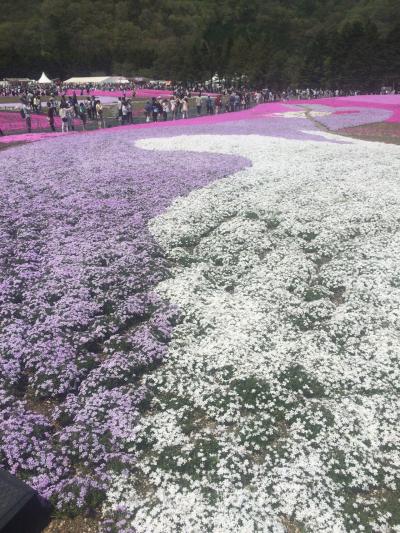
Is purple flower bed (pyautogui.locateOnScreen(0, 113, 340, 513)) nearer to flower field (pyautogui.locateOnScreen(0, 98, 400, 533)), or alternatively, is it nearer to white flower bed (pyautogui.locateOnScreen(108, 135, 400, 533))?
flower field (pyautogui.locateOnScreen(0, 98, 400, 533))

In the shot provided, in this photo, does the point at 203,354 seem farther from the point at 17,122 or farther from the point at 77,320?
the point at 17,122

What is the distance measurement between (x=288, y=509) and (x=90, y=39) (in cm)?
19364

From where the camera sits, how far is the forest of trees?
346 feet

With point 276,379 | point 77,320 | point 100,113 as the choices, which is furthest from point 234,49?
point 276,379

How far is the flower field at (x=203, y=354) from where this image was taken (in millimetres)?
6859

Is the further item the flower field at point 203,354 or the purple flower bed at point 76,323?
the purple flower bed at point 76,323

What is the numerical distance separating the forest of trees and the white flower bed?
104338mm

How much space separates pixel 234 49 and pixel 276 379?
14367cm

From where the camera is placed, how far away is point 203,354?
9773 mm

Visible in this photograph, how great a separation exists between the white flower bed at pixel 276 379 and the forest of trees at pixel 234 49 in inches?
4108

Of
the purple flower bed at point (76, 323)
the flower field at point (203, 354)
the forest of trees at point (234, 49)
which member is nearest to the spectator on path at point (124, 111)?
the purple flower bed at point (76, 323)

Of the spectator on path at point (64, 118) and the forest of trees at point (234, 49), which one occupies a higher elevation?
the forest of trees at point (234, 49)

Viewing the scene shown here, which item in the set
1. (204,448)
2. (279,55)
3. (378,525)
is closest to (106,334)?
(204,448)

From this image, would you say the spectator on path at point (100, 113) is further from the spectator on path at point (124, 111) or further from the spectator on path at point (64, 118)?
the spectator on path at point (64, 118)
